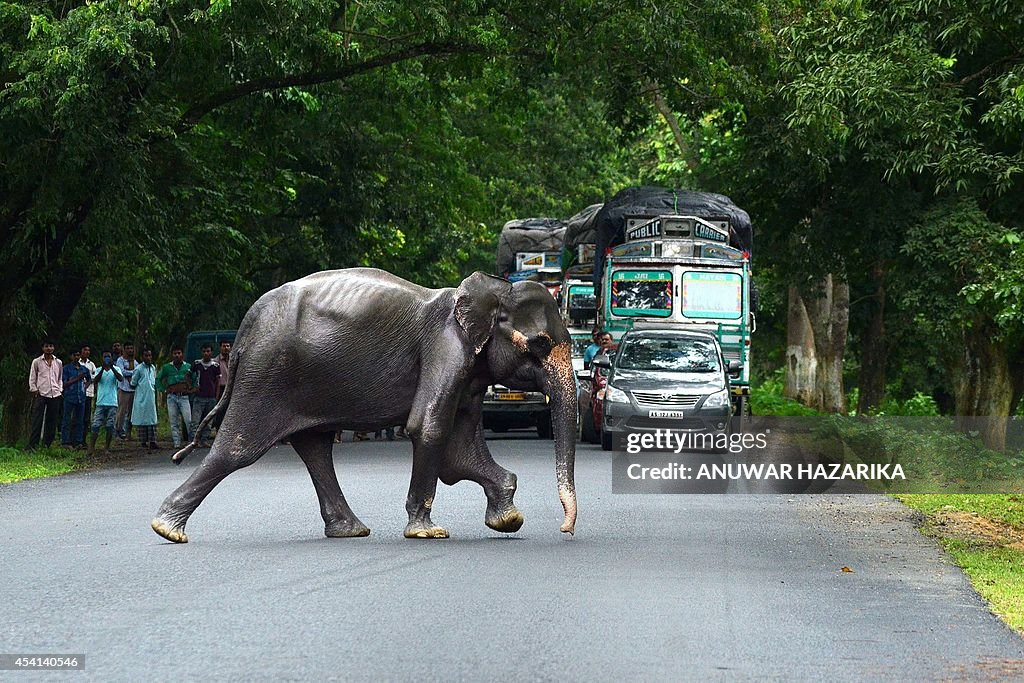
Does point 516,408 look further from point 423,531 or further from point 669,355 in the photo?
point 423,531

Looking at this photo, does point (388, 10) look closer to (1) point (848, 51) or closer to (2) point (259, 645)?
(1) point (848, 51)

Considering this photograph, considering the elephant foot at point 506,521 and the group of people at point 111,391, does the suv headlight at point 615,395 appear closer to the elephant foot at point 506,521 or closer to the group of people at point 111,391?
the group of people at point 111,391

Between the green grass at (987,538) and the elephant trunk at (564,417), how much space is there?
2.80 meters

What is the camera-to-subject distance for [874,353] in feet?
117

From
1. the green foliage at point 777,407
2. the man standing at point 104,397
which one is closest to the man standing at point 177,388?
the man standing at point 104,397

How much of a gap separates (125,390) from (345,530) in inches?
563

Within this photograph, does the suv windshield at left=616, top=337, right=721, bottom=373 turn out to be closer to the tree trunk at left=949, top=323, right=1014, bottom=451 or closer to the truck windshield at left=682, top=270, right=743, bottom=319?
the truck windshield at left=682, top=270, right=743, bottom=319

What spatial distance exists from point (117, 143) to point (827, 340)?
18460 millimetres

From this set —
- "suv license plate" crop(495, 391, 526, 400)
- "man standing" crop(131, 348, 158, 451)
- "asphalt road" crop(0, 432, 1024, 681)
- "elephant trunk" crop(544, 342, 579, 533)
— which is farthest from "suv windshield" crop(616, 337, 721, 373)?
"elephant trunk" crop(544, 342, 579, 533)

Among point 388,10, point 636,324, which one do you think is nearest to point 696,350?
point 636,324

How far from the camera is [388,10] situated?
2214 cm

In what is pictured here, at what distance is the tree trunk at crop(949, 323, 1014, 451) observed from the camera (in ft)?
72.9

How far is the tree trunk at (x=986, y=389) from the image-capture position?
22.2 m

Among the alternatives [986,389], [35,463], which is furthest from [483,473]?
[986,389]
